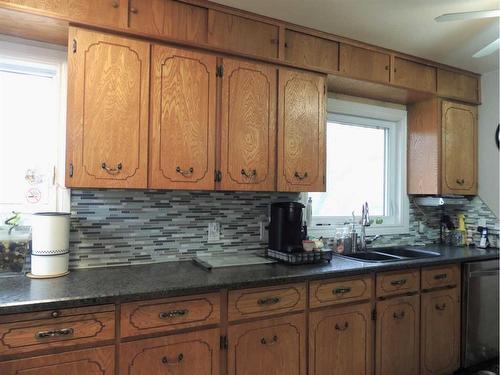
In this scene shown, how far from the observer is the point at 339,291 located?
2016mm

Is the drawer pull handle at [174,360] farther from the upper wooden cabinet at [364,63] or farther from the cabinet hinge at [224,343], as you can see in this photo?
the upper wooden cabinet at [364,63]

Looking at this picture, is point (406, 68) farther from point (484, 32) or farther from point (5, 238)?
point (5, 238)

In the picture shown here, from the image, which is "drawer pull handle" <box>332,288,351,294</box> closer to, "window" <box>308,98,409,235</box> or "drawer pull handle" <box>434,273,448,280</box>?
"window" <box>308,98,409,235</box>

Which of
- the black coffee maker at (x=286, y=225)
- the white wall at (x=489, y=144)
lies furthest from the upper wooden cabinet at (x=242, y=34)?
the white wall at (x=489, y=144)

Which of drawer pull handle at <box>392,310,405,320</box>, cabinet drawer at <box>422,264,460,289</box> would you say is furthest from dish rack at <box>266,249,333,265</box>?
cabinet drawer at <box>422,264,460,289</box>

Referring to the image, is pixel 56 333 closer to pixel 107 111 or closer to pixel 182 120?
pixel 107 111

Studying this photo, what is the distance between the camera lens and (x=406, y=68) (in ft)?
8.71

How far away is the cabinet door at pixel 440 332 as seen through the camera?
2355 mm

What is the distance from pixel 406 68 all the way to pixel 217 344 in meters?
2.35

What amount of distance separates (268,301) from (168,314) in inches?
20.3

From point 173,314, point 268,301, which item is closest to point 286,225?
point 268,301

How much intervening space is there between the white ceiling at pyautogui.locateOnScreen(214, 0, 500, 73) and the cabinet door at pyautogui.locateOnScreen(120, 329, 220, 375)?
69.8 inches

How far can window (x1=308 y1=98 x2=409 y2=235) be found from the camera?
9.18 ft

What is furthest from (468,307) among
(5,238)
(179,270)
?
(5,238)
